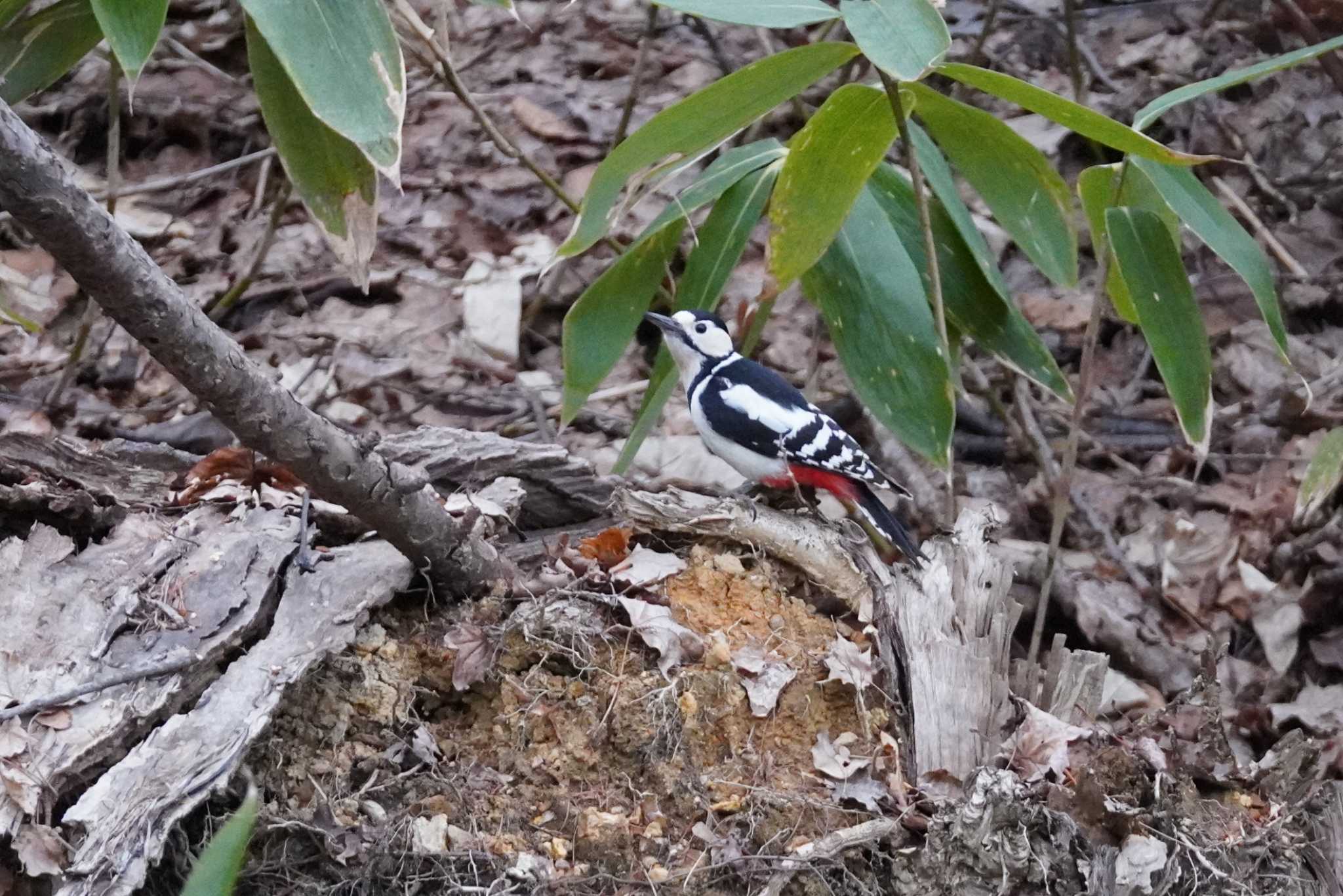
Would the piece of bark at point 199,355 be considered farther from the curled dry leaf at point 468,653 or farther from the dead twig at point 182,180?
the dead twig at point 182,180

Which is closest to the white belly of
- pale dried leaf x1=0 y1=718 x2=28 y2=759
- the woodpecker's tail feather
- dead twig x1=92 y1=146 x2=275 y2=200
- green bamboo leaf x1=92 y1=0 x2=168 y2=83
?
the woodpecker's tail feather

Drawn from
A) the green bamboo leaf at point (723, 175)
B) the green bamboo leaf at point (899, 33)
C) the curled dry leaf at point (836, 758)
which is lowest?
the curled dry leaf at point (836, 758)

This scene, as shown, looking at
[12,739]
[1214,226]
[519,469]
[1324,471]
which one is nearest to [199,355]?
[12,739]

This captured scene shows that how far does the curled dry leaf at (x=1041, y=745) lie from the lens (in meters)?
2.07

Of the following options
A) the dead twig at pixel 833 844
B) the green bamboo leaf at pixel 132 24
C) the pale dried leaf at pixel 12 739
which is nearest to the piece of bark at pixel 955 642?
the dead twig at pixel 833 844

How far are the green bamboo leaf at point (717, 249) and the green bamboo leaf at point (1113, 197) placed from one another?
2.25ft

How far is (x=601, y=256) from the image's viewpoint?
483 cm

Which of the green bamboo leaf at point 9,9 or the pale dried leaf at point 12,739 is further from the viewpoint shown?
the green bamboo leaf at point 9,9

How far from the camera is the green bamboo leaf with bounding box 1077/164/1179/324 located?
8.82 ft

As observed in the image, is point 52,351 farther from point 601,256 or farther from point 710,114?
point 710,114

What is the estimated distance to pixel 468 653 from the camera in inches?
87.0

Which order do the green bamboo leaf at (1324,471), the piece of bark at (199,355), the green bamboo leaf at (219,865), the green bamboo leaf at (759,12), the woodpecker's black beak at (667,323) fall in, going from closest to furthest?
the green bamboo leaf at (219,865)
the piece of bark at (199,355)
the green bamboo leaf at (759,12)
the green bamboo leaf at (1324,471)
the woodpecker's black beak at (667,323)

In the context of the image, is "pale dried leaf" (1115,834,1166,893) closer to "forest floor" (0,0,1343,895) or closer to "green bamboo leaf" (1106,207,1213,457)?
"forest floor" (0,0,1343,895)

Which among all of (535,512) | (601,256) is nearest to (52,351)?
(601,256)
